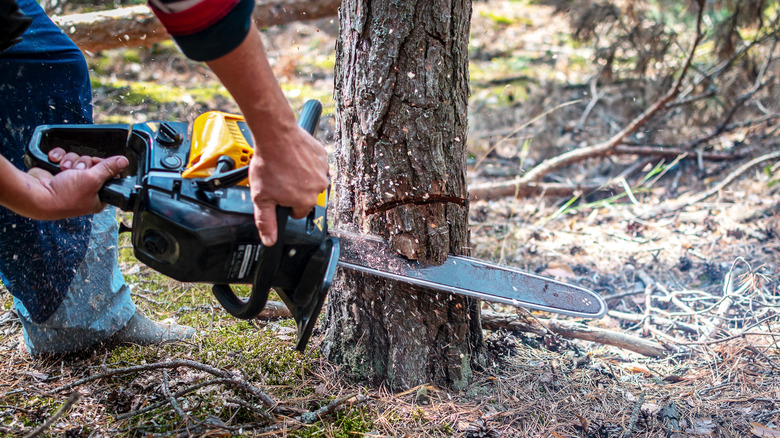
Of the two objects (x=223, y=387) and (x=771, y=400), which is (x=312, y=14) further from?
(x=771, y=400)

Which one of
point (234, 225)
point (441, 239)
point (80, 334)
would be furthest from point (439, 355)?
point (80, 334)

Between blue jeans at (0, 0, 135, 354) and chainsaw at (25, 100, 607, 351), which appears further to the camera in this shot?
blue jeans at (0, 0, 135, 354)

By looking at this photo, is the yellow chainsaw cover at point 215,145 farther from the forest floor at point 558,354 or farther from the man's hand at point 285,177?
the forest floor at point 558,354

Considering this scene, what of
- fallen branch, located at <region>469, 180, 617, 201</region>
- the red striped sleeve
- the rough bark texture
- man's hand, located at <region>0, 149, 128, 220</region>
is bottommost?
fallen branch, located at <region>469, 180, 617, 201</region>

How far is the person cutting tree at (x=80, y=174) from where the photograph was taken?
1093 millimetres

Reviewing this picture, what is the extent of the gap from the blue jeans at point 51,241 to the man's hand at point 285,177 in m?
1.09

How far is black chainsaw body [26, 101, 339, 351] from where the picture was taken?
135 cm

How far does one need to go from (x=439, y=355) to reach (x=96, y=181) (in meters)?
1.27

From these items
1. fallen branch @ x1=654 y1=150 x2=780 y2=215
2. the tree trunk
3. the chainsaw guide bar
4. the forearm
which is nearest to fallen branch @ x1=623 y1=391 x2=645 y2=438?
the chainsaw guide bar

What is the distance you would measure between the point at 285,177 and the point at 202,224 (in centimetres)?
28

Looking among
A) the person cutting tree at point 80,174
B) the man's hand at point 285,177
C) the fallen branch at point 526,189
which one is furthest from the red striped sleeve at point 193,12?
the fallen branch at point 526,189

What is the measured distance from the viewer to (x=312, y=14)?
4.64 meters

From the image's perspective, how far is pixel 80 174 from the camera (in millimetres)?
1451

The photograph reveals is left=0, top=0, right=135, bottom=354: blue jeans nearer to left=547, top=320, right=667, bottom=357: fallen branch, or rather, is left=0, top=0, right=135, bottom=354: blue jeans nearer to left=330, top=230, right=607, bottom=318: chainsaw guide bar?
left=330, top=230, right=607, bottom=318: chainsaw guide bar
